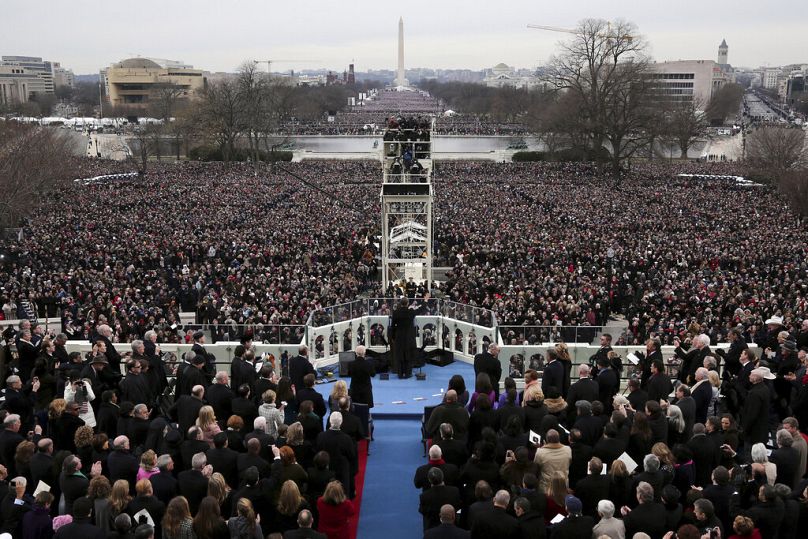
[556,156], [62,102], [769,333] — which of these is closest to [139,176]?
[556,156]

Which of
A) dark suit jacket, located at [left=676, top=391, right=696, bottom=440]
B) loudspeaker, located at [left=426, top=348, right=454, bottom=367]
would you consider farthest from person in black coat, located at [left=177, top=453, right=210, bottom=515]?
loudspeaker, located at [left=426, top=348, right=454, bottom=367]

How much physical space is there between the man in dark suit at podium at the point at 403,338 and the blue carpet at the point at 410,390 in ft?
0.79

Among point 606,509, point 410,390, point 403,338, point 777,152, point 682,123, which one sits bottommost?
point 410,390

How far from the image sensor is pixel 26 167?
44.7 metres

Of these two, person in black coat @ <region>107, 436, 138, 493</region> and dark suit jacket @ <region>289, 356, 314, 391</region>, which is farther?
dark suit jacket @ <region>289, 356, 314, 391</region>

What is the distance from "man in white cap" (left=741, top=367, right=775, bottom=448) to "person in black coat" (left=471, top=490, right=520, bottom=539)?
4303 mm

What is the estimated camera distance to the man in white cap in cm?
952

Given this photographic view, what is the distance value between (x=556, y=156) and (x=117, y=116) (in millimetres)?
86629

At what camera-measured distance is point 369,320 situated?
16250 millimetres

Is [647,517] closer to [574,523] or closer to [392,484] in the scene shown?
[574,523]

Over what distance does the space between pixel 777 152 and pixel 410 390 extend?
49.2 meters

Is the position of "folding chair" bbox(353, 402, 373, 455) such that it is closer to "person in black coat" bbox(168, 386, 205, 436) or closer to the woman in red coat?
"person in black coat" bbox(168, 386, 205, 436)

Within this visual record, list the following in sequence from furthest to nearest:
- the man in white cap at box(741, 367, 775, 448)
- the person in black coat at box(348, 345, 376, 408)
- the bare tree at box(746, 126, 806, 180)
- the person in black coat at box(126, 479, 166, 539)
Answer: the bare tree at box(746, 126, 806, 180)
the person in black coat at box(348, 345, 376, 408)
the man in white cap at box(741, 367, 775, 448)
the person in black coat at box(126, 479, 166, 539)

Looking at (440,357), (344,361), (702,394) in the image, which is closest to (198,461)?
(702,394)
